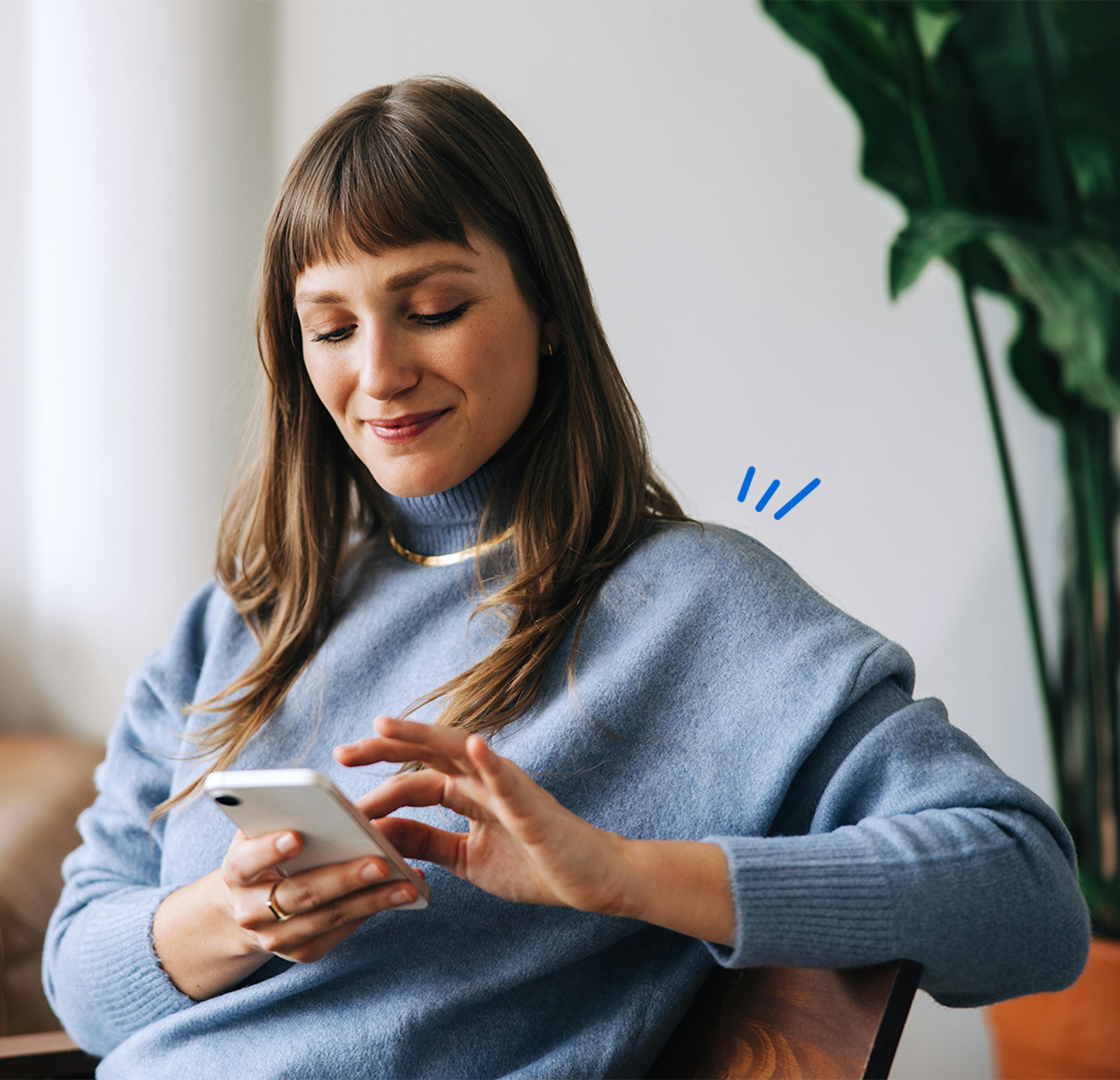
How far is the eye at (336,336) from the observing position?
941mm

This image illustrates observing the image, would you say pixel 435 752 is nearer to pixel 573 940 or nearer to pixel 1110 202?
pixel 573 940

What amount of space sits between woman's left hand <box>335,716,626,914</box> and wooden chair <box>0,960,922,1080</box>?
179 mm

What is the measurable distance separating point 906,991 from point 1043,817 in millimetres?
160

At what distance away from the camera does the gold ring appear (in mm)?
744

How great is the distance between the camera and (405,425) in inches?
37.4

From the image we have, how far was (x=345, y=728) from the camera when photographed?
99 centimetres

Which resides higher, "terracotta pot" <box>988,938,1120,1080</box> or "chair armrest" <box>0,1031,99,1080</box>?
"chair armrest" <box>0,1031,99,1080</box>

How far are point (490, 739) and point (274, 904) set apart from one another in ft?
0.72

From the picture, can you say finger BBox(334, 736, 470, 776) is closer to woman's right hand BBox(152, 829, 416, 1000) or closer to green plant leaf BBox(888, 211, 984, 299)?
woman's right hand BBox(152, 829, 416, 1000)

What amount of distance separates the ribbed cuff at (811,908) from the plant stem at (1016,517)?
1209mm

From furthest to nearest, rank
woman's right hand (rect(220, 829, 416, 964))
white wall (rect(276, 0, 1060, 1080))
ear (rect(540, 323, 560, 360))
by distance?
1. white wall (rect(276, 0, 1060, 1080))
2. ear (rect(540, 323, 560, 360))
3. woman's right hand (rect(220, 829, 416, 964))

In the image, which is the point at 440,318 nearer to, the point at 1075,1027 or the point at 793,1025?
the point at 793,1025

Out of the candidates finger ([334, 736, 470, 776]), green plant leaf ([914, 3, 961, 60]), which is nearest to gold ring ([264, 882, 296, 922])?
finger ([334, 736, 470, 776])

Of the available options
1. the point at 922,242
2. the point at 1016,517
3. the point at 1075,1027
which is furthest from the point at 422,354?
the point at 1075,1027
